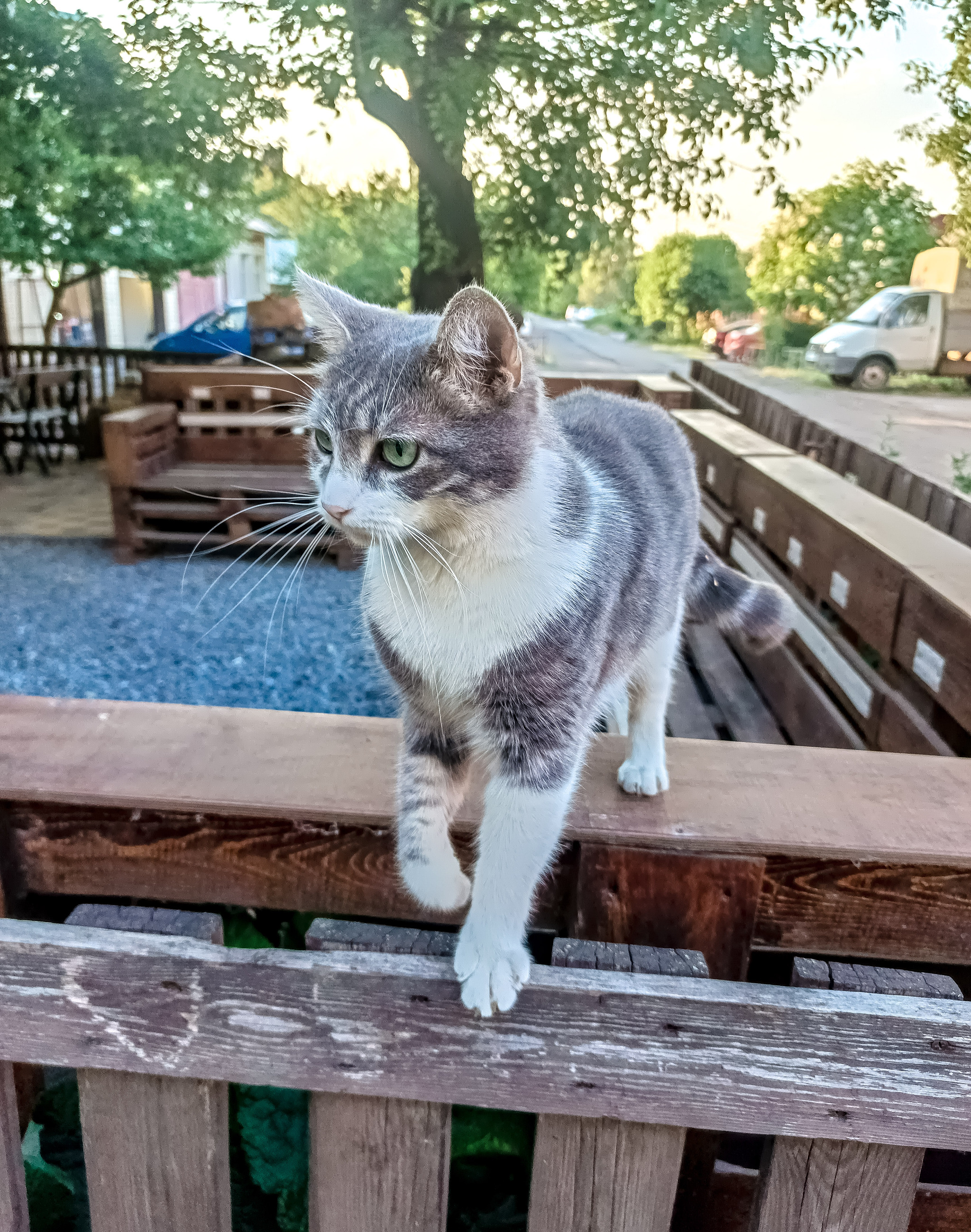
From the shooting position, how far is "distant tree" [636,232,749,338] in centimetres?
80

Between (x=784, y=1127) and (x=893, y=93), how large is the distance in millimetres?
849

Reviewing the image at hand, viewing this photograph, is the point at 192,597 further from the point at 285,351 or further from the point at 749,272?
the point at 749,272

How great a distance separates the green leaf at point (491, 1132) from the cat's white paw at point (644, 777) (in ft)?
0.99

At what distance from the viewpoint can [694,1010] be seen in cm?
51

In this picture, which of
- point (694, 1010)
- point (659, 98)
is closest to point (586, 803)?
point (694, 1010)

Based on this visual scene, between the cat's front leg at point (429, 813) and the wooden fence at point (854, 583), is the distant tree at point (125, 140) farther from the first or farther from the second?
the wooden fence at point (854, 583)

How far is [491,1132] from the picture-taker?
0.73 m

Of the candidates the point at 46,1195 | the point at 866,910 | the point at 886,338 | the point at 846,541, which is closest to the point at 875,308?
the point at 886,338

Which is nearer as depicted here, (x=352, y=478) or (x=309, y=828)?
(x=352, y=478)

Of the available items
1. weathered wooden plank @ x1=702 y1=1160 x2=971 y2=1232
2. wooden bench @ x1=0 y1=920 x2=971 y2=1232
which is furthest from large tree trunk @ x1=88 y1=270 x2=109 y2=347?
weathered wooden plank @ x1=702 y1=1160 x2=971 y2=1232

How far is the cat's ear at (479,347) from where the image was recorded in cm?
51

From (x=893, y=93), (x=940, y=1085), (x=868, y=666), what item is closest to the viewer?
(x=940, y=1085)

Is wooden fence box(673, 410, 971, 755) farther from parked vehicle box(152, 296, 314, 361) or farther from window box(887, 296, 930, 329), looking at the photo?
parked vehicle box(152, 296, 314, 361)

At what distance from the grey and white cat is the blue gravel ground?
30 cm
